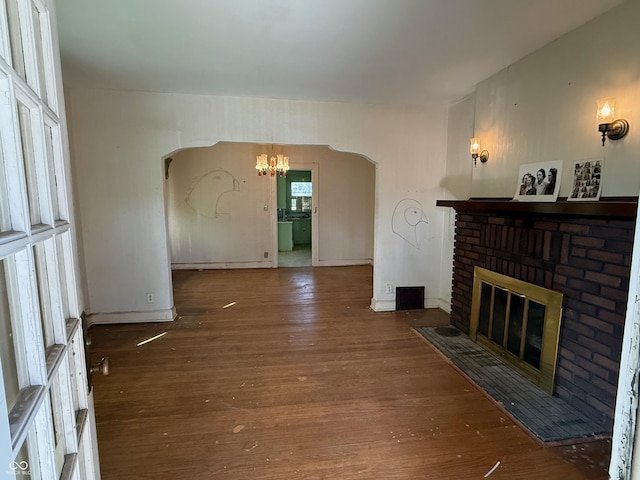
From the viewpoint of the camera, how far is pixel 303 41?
239 cm

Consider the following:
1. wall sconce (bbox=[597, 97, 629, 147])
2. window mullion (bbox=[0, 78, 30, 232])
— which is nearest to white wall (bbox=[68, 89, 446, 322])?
wall sconce (bbox=[597, 97, 629, 147])

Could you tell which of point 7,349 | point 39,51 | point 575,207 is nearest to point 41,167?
point 39,51

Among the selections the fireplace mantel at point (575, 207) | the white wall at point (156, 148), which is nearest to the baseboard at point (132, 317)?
the white wall at point (156, 148)

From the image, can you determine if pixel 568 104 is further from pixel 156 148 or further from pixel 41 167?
pixel 156 148

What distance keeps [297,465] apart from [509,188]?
2.82m

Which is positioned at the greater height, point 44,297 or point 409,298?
point 44,297

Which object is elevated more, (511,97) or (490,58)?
(490,58)

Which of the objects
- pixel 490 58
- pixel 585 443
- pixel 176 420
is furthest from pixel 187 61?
→ pixel 585 443

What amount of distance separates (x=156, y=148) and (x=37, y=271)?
333 centimetres

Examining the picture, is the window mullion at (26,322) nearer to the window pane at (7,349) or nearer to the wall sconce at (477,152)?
the window pane at (7,349)

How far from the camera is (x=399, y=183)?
163 inches

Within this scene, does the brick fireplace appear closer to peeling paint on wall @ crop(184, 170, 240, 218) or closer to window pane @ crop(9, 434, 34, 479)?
window pane @ crop(9, 434, 34, 479)

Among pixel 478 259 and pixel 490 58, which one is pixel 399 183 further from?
pixel 490 58

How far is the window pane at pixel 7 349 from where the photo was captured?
1.82 ft
